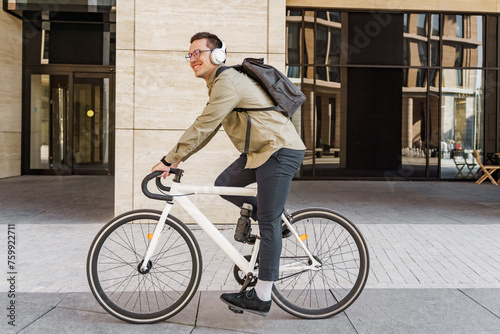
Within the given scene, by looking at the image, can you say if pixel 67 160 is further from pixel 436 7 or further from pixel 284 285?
pixel 284 285

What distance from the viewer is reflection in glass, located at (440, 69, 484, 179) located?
14930 mm

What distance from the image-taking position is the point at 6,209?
316 inches

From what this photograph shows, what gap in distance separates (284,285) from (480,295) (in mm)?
1608

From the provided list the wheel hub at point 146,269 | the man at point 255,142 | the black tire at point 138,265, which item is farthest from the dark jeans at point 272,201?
the wheel hub at point 146,269

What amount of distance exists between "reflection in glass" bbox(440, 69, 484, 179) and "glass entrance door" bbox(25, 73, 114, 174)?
982cm

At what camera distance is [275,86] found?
120 inches

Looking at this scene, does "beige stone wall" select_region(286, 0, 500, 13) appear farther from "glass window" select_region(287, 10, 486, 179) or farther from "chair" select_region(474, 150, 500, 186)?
"chair" select_region(474, 150, 500, 186)

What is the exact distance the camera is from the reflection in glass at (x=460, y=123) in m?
14.9

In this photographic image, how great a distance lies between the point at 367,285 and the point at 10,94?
13.0 metres

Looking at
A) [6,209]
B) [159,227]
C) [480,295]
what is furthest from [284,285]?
[6,209]

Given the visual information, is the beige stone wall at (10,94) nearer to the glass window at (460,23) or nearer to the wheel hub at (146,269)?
the wheel hub at (146,269)

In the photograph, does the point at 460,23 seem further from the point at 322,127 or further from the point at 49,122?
the point at 49,122

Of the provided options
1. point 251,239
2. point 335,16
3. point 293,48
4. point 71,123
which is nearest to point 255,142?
point 251,239

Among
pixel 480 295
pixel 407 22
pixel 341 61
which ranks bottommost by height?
pixel 480 295
